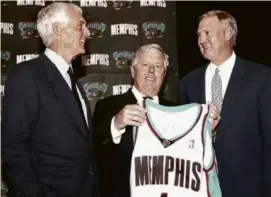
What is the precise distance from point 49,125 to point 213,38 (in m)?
1.10

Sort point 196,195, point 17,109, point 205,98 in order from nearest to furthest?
point 17,109 → point 196,195 → point 205,98

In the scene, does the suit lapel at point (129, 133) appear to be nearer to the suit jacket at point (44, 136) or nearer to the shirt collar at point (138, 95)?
the shirt collar at point (138, 95)

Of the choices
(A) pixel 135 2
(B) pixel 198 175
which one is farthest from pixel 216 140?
(A) pixel 135 2

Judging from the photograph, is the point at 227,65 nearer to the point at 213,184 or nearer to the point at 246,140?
the point at 246,140

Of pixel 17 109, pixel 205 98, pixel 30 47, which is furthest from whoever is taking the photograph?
pixel 30 47

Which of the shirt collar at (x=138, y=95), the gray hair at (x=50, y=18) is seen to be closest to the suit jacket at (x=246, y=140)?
the shirt collar at (x=138, y=95)

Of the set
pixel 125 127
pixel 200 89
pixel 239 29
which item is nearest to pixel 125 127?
pixel 125 127

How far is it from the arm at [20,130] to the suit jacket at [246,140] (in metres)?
0.95

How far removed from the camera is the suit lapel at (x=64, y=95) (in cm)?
164

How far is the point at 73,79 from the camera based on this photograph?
182cm

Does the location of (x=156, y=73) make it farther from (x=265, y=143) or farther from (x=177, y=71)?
(x=177, y=71)

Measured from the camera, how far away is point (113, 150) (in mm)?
1967

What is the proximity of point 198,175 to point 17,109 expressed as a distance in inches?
30.7

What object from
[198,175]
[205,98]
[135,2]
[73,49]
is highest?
[135,2]
